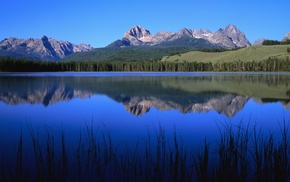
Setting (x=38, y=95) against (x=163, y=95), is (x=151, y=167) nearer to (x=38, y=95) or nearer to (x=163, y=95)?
(x=163, y=95)

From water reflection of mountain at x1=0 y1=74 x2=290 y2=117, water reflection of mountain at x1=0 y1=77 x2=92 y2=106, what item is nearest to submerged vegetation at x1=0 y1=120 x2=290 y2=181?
water reflection of mountain at x1=0 y1=74 x2=290 y2=117

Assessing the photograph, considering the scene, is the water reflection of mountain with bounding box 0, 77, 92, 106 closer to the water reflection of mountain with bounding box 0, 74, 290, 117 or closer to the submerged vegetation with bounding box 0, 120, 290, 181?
the water reflection of mountain with bounding box 0, 74, 290, 117

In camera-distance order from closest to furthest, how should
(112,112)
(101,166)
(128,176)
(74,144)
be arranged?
(128,176)
(101,166)
(74,144)
(112,112)

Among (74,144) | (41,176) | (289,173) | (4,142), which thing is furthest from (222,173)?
(4,142)

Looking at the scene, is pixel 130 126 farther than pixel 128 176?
Yes

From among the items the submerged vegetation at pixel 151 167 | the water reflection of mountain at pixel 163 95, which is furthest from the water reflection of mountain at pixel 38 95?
the submerged vegetation at pixel 151 167

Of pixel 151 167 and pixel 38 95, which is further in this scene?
pixel 38 95

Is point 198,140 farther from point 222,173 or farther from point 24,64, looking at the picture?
point 24,64

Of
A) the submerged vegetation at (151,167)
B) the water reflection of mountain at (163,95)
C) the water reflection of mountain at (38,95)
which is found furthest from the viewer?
the water reflection of mountain at (38,95)

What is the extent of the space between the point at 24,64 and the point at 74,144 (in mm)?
178804

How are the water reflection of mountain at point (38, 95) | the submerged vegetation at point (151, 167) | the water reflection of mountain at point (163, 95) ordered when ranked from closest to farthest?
the submerged vegetation at point (151, 167) < the water reflection of mountain at point (163, 95) < the water reflection of mountain at point (38, 95)

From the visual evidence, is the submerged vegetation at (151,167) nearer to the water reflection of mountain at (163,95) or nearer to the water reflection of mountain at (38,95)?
the water reflection of mountain at (163,95)

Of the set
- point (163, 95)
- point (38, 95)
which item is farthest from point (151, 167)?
point (38, 95)

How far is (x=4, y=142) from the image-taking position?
14.8m
